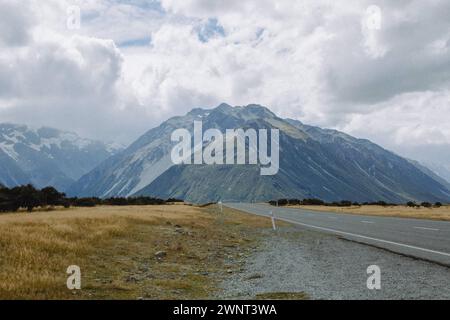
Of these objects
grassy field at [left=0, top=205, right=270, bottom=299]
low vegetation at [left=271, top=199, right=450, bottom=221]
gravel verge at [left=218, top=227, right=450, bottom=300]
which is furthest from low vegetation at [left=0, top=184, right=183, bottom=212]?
gravel verge at [left=218, top=227, right=450, bottom=300]

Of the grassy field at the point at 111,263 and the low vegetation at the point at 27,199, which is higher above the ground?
the low vegetation at the point at 27,199

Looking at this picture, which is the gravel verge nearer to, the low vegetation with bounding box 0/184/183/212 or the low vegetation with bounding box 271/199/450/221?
the low vegetation with bounding box 271/199/450/221

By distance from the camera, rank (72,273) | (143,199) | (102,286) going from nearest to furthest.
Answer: (102,286), (72,273), (143,199)

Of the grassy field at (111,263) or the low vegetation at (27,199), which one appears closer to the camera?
the grassy field at (111,263)

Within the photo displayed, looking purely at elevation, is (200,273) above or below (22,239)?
below

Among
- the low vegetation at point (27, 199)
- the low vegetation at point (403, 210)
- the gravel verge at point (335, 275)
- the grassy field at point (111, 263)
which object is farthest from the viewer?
the low vegetation at point (27, 199)

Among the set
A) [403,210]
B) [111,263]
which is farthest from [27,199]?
[403,210]

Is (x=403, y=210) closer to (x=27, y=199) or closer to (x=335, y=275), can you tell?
(x=27, y=199)

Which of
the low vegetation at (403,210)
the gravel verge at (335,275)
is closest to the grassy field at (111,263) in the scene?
the gravel verge at (335,275)

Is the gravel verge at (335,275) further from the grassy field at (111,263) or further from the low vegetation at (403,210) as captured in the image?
the low vegetation at (403,210)

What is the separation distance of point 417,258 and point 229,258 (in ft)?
26.0
